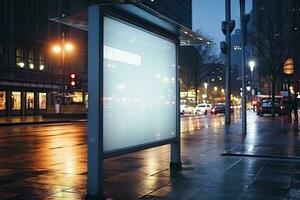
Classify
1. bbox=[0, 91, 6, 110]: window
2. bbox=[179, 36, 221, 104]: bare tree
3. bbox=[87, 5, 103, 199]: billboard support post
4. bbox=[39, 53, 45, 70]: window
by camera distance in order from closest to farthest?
1. bbox=[87, 5, 103, 199]: billboard support post
2. bbox=[0, 91, 6, 110]: window
3. bbox=[39, 53, 45, 70]: window
4. bbox=[179, 36, 221, 104]: bare tree

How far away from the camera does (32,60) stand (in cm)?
6025

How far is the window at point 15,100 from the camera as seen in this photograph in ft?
183

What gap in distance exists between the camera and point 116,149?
7.98m

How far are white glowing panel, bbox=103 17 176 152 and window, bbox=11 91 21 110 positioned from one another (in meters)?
47.6

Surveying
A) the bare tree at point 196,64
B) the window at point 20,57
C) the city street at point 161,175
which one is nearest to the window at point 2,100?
the window at point 20,57

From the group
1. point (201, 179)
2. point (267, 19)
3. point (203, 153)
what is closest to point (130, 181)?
point (201, 179)

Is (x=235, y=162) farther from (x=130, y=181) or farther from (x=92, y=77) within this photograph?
(x=92, y=77)

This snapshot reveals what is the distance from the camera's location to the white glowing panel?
310 inches

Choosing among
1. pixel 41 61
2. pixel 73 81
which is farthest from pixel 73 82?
pixel 41 61

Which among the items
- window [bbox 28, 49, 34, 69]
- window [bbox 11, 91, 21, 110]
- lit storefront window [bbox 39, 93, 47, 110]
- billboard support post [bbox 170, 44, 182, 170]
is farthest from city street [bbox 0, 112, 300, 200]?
lit storefront window [bbox 39, 93, 47, 110]

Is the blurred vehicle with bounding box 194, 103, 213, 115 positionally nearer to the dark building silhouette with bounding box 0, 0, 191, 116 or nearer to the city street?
the dark building silhouette with bounding box 0, 0, 191, 116

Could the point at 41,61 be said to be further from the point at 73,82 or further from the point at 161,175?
the point at 161,175

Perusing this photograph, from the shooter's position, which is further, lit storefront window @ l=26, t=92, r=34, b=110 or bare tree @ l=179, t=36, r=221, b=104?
bare tree @ l=179, t=36, r=221, b=104

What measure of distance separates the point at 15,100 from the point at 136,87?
1974 inches
